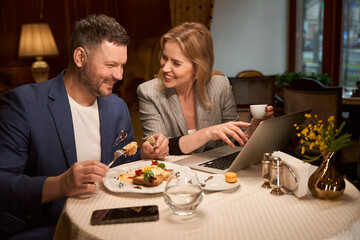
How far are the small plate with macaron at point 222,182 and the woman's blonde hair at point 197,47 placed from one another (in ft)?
3.14

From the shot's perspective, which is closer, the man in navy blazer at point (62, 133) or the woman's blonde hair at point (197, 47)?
the man in navy blazer at point (62, 133)

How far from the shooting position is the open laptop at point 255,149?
1.41m

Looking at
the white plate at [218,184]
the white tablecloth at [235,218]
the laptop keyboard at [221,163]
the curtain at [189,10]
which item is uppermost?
the curtain at [189,10]

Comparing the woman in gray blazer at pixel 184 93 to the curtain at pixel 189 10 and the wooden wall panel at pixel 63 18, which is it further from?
the curtain at pixel 189 10

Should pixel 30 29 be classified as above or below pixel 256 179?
above

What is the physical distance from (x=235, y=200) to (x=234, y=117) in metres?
1.19

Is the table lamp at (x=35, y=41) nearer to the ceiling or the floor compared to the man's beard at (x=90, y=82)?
nearer to the ceiling

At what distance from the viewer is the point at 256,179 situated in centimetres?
146

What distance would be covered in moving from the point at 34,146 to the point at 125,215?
0.67 meters

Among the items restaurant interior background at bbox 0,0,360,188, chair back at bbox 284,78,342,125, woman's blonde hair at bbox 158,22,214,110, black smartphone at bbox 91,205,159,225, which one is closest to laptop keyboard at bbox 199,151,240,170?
black smartphone at bbox 91,205,159,225

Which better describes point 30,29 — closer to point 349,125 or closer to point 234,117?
point 234,117

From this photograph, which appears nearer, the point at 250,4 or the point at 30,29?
the point at 30,29

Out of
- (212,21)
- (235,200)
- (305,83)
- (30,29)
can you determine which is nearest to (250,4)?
(212,21)

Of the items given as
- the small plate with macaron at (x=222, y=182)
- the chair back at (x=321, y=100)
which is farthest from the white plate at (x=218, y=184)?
the chair back at (x=321, y=100)
